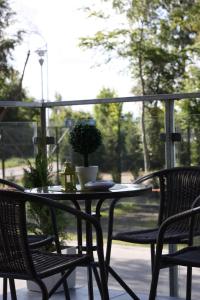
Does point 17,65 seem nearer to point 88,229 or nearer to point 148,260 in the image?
point 148,260

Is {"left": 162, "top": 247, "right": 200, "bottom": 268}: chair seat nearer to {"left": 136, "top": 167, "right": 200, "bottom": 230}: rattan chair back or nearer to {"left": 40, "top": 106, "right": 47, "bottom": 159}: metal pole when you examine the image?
{"left": 136, "top": 167, "right": 200, "bottom": 230}: rattan chair back

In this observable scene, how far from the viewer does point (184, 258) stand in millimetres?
2684

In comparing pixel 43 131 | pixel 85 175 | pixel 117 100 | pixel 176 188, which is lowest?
pixel 176 188

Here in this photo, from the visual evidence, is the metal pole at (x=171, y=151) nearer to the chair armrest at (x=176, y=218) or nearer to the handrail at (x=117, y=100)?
the handrail at (x=117, y=100)

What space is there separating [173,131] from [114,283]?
4.29 feet

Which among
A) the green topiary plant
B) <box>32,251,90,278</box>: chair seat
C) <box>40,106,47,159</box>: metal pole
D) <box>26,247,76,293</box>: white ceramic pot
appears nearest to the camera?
<box>32,251,90,278</box>: chair seat

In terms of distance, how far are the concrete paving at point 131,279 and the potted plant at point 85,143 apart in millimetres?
1013

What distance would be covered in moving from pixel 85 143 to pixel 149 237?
2.07 ft

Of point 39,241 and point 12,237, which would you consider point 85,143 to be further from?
point 12,237

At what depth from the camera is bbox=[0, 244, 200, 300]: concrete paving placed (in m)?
4.07

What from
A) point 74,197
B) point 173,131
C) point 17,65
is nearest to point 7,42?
point 17,65

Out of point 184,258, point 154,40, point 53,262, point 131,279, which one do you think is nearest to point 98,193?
point 53,262

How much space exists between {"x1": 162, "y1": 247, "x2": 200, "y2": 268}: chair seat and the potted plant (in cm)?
78

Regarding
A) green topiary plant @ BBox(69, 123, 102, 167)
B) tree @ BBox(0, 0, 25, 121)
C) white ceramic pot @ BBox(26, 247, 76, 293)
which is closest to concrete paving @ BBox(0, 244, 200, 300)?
white ceramic pot @ BBox(26, 247, 76, 293)
